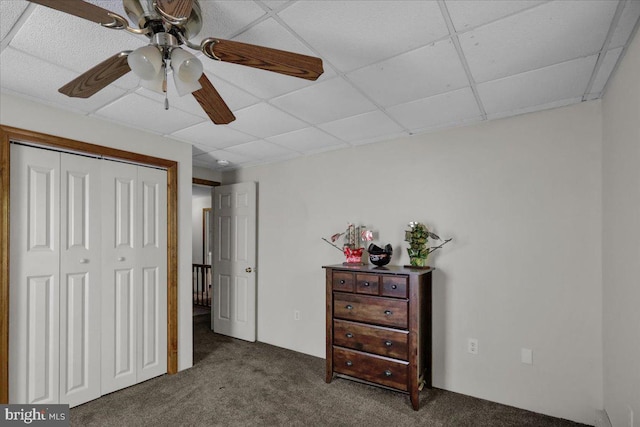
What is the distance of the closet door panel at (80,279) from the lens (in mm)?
2584

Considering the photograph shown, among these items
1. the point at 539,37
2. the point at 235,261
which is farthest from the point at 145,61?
the point at 235,261

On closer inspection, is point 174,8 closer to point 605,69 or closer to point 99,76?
point 99,76

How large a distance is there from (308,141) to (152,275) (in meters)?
2.01

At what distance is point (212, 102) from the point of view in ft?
5.60

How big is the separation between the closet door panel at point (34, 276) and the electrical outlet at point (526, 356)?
11.8 feet

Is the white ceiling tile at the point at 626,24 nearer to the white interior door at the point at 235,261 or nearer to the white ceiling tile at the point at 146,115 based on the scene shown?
the white ceiling tile at the point at 146,115

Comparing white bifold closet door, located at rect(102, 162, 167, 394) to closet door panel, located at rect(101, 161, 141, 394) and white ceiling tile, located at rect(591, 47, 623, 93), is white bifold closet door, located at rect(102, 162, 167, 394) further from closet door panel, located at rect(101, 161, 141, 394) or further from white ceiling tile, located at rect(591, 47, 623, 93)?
white ceiling tile, located at rect(591, 47, 623, 93)

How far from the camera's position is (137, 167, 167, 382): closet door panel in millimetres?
3094

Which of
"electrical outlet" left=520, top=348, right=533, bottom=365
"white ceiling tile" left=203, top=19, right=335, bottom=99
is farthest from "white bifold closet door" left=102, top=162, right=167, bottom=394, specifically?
"electrical outlet" left=520, top=348, right=533, bottom=365

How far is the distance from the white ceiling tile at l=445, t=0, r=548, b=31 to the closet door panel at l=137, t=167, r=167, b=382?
2844mm

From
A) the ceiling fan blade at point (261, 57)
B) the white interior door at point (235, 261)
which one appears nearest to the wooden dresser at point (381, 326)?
the white interior door at point (235, 261)

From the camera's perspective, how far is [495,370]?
2707 mm

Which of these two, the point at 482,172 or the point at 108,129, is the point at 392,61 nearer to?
the point at 482,172

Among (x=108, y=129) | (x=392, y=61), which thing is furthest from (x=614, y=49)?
(x=108, y=129)
